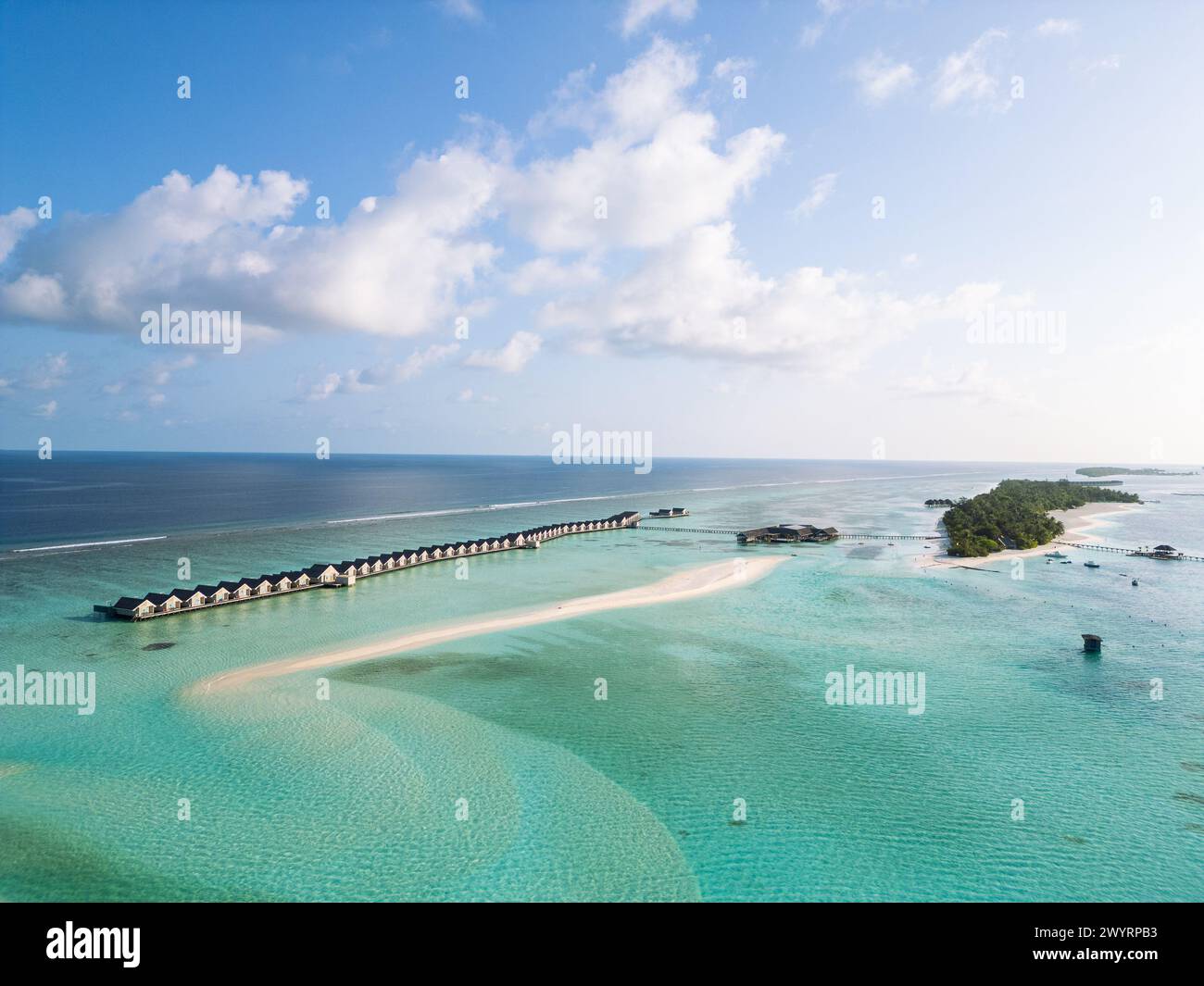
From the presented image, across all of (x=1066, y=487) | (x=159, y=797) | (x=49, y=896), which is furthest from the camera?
(x=1066, y=487)

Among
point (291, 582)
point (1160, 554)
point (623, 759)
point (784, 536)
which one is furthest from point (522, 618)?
point (1160, 554)

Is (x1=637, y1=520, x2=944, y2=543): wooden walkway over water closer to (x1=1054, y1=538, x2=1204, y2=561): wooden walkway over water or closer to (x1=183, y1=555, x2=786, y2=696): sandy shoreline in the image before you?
(x1=1054, y1=538, x2=1204, y2=561): wooden walkway over water

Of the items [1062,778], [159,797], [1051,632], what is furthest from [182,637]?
[1051,632]

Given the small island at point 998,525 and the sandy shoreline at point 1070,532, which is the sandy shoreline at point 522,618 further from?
the small island at point 998,525

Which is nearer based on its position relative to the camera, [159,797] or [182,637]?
[159,797]

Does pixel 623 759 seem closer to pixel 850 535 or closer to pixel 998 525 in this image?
pixel 998 525

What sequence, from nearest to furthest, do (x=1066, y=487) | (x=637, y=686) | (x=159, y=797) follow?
(x=159, y=797) < (x=637, y=686) < (x=1066, y=487)
